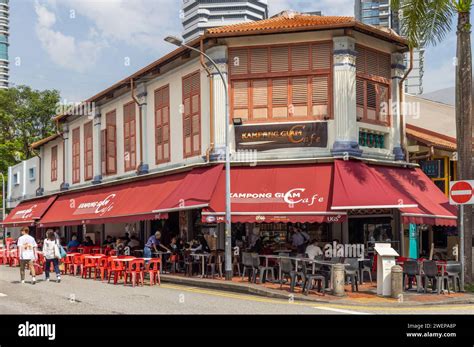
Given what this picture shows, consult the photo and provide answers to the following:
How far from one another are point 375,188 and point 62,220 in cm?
1779

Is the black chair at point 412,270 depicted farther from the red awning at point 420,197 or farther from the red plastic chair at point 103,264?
the red plastic chair at point 103,264

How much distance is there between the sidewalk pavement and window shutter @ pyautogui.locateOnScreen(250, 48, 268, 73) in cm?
749

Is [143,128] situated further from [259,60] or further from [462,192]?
[462,192]

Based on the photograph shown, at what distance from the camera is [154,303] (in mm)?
13672

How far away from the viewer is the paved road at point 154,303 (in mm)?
12367

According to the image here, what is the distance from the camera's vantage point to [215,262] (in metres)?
20.3

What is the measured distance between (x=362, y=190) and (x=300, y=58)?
16.9 feet

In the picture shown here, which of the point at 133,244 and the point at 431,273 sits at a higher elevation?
the point at 133,244

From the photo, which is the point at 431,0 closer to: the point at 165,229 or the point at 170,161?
the point at 170,161

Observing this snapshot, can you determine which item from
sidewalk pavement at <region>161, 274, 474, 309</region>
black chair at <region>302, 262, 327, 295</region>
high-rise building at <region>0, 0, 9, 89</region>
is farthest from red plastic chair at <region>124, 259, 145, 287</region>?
high-rise building at <region>0, 0, 9, 89</region>

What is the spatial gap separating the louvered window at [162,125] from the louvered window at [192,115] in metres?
1.54

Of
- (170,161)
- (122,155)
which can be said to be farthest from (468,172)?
(122,155)

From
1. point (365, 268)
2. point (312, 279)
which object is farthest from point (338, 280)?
point (365, 268)

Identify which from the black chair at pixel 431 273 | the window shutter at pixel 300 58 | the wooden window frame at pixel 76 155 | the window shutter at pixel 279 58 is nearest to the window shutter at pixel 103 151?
the wooden window frame at pixel 76 155
